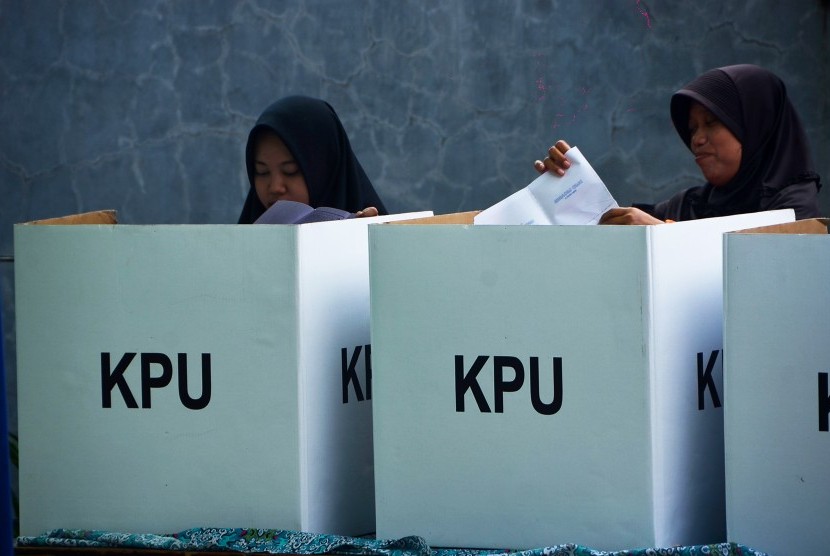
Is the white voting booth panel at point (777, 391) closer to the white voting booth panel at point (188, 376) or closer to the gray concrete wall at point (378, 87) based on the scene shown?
the white voting booth panel at point (188, 376)

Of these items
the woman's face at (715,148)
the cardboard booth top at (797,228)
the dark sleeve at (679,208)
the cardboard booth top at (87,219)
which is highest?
the woman's face at (715,148)

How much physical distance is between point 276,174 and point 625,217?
0.94m

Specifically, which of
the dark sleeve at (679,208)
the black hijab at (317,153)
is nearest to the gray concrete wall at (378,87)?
the dark sleeve at (679,208)

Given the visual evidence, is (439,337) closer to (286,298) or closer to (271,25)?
(286,298)

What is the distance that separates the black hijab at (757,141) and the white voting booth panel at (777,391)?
103cm

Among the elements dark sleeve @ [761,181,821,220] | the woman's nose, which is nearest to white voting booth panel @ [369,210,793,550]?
dark sleeve @ [761,181,821,220]

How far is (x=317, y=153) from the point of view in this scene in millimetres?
2100

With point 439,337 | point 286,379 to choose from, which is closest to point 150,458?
point 286,379

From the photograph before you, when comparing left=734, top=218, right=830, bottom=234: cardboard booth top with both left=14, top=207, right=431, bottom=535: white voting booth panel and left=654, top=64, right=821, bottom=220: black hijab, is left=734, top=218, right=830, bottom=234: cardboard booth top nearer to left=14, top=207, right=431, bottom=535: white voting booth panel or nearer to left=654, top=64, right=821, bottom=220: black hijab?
left=14, top=207, right=431, bottom=535: white voting booth panel

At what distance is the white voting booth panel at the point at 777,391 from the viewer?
0.94 meters

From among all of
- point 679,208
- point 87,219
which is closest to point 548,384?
point 87,219

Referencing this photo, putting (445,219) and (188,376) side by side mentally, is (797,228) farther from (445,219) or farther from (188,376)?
(188,376)

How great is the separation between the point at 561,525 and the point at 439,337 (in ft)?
0.70

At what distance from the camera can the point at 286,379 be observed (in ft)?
3.53
